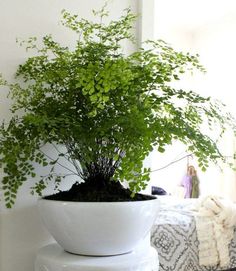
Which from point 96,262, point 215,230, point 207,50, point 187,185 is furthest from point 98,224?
point 207,50

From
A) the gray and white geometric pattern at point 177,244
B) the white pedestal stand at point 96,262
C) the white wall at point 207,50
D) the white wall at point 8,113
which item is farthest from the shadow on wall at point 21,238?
the white wall at point 207,50

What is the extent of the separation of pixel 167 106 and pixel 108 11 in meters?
0.52

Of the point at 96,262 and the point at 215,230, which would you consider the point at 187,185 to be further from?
the point at 96,262

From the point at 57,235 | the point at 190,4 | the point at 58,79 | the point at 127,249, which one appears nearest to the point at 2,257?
the point at 57,235

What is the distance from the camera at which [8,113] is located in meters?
1.06

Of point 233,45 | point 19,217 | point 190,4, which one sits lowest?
point 19,217

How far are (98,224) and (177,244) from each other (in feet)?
5.01

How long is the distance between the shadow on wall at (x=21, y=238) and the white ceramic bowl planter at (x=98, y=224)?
0.63ft

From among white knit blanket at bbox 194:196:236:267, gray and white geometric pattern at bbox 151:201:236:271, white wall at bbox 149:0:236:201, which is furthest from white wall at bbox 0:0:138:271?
white wall at bbox 149:0:236:201

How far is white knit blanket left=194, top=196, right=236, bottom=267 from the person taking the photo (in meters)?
2.28

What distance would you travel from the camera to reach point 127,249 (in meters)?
0.91

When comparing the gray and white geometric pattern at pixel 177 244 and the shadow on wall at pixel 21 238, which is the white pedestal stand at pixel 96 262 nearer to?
the shadow on wall at pixel 21 238

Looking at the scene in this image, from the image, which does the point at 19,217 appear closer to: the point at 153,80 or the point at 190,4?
the point at 153,80

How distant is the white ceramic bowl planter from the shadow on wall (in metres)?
0.19
